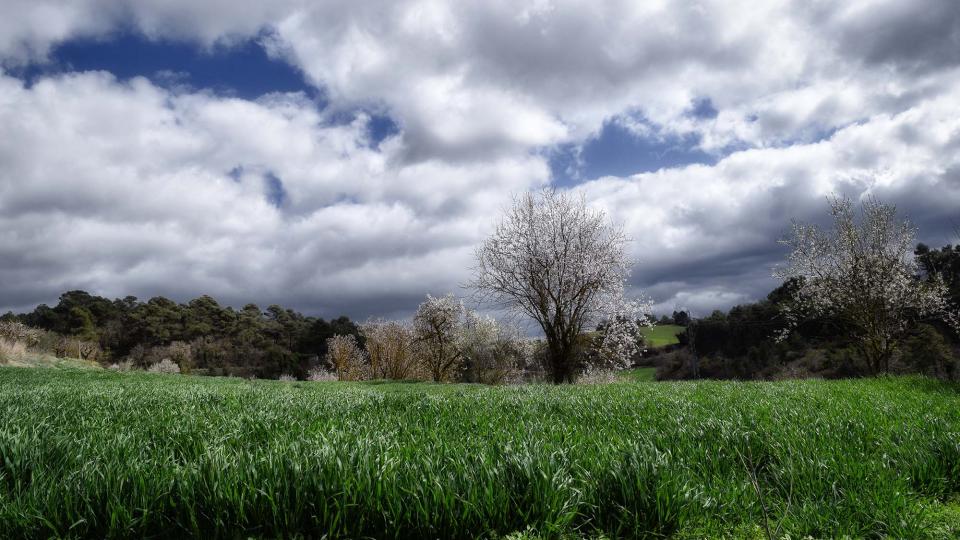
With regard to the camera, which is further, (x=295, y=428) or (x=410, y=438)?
(x=295, y=428)

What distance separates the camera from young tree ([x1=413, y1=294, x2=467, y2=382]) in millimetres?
51469

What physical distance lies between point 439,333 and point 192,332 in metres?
54.2

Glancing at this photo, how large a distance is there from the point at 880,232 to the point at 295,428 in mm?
31870

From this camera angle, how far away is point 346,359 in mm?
56094

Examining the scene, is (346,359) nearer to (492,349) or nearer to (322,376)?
(322,376)

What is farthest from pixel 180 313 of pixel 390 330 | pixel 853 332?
pixel 853 332

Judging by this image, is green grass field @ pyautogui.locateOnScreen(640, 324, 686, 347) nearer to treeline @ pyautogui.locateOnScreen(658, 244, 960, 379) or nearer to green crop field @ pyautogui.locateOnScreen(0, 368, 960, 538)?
treeline @ pyautogui.locateOnScreen(658, 244, 960, 379)

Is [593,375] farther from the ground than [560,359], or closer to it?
closer to it

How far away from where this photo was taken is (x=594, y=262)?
2536cm

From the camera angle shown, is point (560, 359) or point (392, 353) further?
point (392, 353)

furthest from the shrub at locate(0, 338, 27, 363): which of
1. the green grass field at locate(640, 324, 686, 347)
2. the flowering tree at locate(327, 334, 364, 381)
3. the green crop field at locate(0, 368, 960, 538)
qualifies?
the green grass field at locate(640, 324, 686, 347)

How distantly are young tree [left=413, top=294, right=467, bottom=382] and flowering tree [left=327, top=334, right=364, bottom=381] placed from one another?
24.0ft

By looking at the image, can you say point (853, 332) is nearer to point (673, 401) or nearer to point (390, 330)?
point (673, 401)

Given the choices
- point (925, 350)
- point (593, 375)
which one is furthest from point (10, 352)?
point (925, 350)
